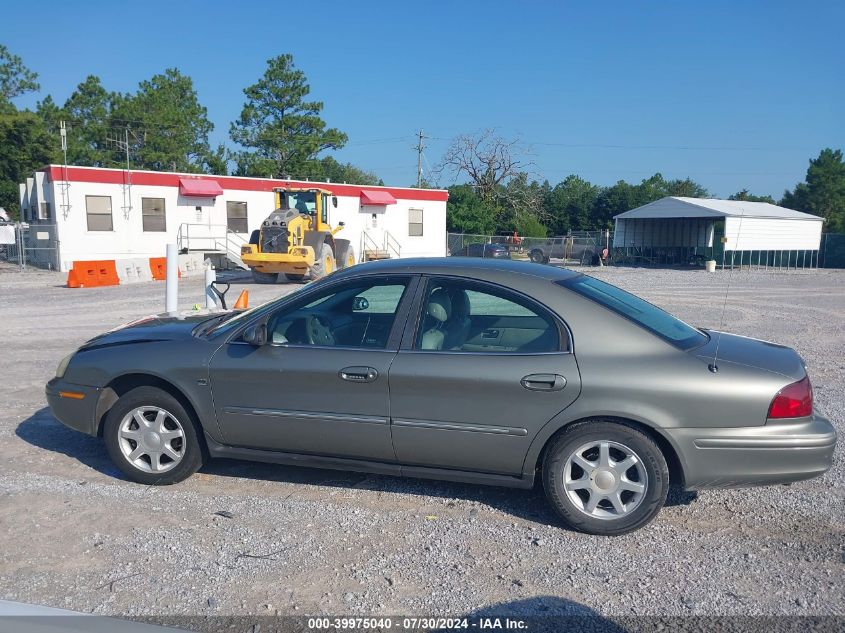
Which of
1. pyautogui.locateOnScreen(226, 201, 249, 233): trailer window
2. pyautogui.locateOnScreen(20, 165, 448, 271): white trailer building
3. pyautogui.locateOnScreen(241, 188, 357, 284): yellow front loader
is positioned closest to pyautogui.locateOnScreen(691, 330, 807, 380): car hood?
pyautogui.locateOnScreen(241, 188, 357, 284): yellow front loader

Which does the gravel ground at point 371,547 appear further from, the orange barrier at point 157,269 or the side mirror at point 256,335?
the orange barrier at point 157,269

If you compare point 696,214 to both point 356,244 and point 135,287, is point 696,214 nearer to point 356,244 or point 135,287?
point 356,244

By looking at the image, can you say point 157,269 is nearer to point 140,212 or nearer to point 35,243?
point 140,212

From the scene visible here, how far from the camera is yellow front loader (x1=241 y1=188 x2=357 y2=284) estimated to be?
21.7m

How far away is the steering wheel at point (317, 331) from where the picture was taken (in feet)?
15.8

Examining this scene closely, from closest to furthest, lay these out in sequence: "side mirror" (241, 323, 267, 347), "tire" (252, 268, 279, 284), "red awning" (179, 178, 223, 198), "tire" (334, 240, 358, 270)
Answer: "side mirror" (241, 323, 267, 347)
"tire" (252, 268, 279, 284)
"tire" (334, 240, 358, 270)
"red awning" (179, 178, 223, 198)

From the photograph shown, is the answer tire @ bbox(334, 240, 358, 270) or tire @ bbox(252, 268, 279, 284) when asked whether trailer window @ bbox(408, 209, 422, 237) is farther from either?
tire @ bbox(252, 268, 279, 284)

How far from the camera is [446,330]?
4.63m

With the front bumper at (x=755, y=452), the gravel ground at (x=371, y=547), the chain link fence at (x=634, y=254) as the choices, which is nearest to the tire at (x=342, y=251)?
the chain link fence at (x=634, y=254)

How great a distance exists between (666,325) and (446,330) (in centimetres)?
146

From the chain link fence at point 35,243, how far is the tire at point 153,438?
24.0 meters

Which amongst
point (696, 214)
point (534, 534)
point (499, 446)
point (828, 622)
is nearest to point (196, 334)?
point (499, 446)

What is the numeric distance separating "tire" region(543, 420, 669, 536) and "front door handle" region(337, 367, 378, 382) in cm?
117

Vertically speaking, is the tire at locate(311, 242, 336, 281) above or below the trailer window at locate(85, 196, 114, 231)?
below
